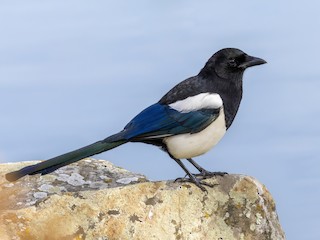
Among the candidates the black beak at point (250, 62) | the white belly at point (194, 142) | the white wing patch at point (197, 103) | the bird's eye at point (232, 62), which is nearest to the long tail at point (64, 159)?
the white belly at point (194, 142)

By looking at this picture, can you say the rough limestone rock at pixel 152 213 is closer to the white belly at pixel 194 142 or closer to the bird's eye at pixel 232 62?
the white belly at pixel 194 142

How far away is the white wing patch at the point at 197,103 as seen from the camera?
5.99 metres

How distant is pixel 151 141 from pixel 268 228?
53.3 inches

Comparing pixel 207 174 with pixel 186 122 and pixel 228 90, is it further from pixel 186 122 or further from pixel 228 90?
pixel 228 90

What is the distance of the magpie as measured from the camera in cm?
586

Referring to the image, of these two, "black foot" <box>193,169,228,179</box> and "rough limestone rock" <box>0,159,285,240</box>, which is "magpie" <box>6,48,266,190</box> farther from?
"rough limestone rock" <box>0,159,285,240</box>

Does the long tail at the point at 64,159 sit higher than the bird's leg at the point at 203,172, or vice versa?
the long tail at the point at 64,159

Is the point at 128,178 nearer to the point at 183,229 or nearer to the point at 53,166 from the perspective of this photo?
the point at 53,166

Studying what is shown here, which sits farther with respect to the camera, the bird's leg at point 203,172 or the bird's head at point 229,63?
the bird's head at point 229,63

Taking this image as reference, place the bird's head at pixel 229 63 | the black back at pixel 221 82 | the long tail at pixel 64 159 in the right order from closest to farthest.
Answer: the long tail at pixel 64 159 < the black back at pixel 221 82 < the bird's head at pixel 229 63

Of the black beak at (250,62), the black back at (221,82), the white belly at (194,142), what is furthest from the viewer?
the black beak at (250,62)

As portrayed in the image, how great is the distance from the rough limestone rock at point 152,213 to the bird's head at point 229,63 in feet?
3.55

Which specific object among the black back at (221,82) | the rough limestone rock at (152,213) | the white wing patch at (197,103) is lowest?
the rough limestone rock at (152,213)

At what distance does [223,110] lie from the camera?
6.09 meters
